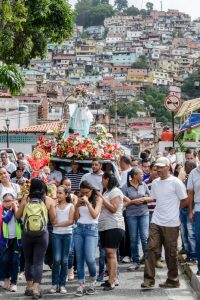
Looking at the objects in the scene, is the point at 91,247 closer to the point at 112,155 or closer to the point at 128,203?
the point at 128,203

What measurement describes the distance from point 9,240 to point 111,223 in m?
1.46

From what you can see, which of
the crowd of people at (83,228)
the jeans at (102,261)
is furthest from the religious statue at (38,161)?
the jeans at (102,261)

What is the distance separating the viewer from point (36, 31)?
22.4m

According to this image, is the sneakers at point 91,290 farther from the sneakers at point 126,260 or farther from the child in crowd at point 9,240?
the sneakers at point 126,260

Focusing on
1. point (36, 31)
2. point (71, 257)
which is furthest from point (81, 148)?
point (36, 31)

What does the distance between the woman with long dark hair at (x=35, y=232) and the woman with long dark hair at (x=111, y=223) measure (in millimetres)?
915

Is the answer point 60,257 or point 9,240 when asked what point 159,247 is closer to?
point 60,257

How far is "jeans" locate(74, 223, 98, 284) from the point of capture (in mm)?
11125

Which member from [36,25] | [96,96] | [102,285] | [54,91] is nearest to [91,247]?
[102,285]

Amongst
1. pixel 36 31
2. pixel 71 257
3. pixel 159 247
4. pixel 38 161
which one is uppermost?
pixel 36 31

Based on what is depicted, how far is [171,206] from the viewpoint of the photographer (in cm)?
1119

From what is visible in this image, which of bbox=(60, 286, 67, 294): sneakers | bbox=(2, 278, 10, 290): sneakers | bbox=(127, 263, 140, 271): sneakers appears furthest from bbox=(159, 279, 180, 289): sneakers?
bbox=(2, 278, 10, 290): sneakers

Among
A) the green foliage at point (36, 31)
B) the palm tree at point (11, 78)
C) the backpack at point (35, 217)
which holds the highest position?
the green foliage at point (36, 31)

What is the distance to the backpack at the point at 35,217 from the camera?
1065 centimetres
